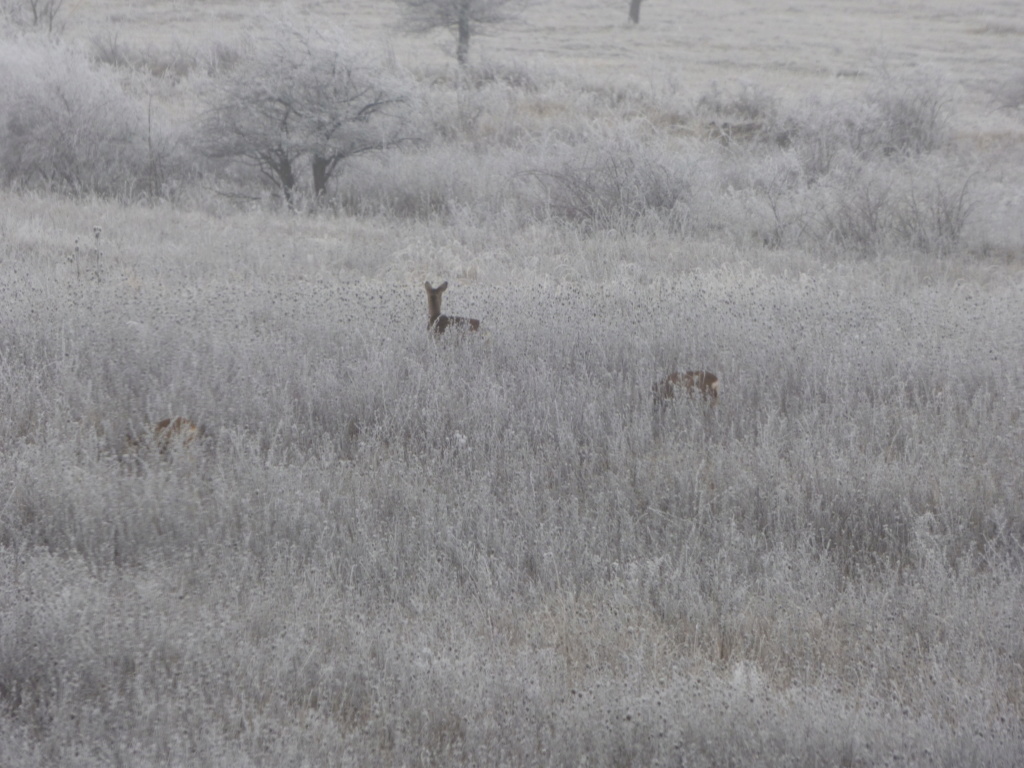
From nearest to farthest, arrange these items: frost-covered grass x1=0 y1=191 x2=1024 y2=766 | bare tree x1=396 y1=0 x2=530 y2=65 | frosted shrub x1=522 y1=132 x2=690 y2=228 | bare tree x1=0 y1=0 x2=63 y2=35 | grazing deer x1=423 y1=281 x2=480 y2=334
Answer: frost-covered grass x1=0 y1=191 x2=1024 y2=766 < grazing deer x1=423 y1=281 x2=480 y2=334 < frosted shrub x1=522 y1=132 x2=690 y2=228 < bare tree x1=0 y1=0 x2=63 y2=35 < bare tree x1=396 y1=0 x2=530 y2=65

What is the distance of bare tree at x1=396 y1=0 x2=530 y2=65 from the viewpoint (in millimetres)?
26922

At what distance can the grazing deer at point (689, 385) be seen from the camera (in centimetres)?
435

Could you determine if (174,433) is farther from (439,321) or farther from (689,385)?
(689,385)

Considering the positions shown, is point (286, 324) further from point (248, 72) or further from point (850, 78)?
point (850, 78)

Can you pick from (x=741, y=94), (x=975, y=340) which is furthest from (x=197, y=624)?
(x=741, y=94)

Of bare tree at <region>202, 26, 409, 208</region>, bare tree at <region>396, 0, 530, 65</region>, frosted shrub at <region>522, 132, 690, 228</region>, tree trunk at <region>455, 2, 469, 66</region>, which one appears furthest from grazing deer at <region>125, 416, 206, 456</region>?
bare tree at <region>396, 0, 530, 65</region>

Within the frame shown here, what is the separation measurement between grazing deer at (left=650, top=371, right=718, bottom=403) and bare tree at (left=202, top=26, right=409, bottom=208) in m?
7.90

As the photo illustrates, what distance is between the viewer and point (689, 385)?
4402mm

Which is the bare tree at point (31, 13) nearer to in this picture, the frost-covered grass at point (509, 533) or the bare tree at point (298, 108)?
the bare tree at point (298, 108)

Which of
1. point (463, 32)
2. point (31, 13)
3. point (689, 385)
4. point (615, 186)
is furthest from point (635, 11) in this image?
point (689, 385)

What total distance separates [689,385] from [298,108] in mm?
8667

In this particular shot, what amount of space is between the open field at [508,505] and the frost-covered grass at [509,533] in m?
0.01

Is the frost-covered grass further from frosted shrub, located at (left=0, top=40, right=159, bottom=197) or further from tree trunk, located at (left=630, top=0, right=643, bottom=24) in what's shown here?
tree trunk, located at (left=630, top=0, right=643, bottom=24)

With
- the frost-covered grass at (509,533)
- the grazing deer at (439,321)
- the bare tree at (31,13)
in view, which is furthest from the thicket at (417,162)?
the bare tree at (31,13)
